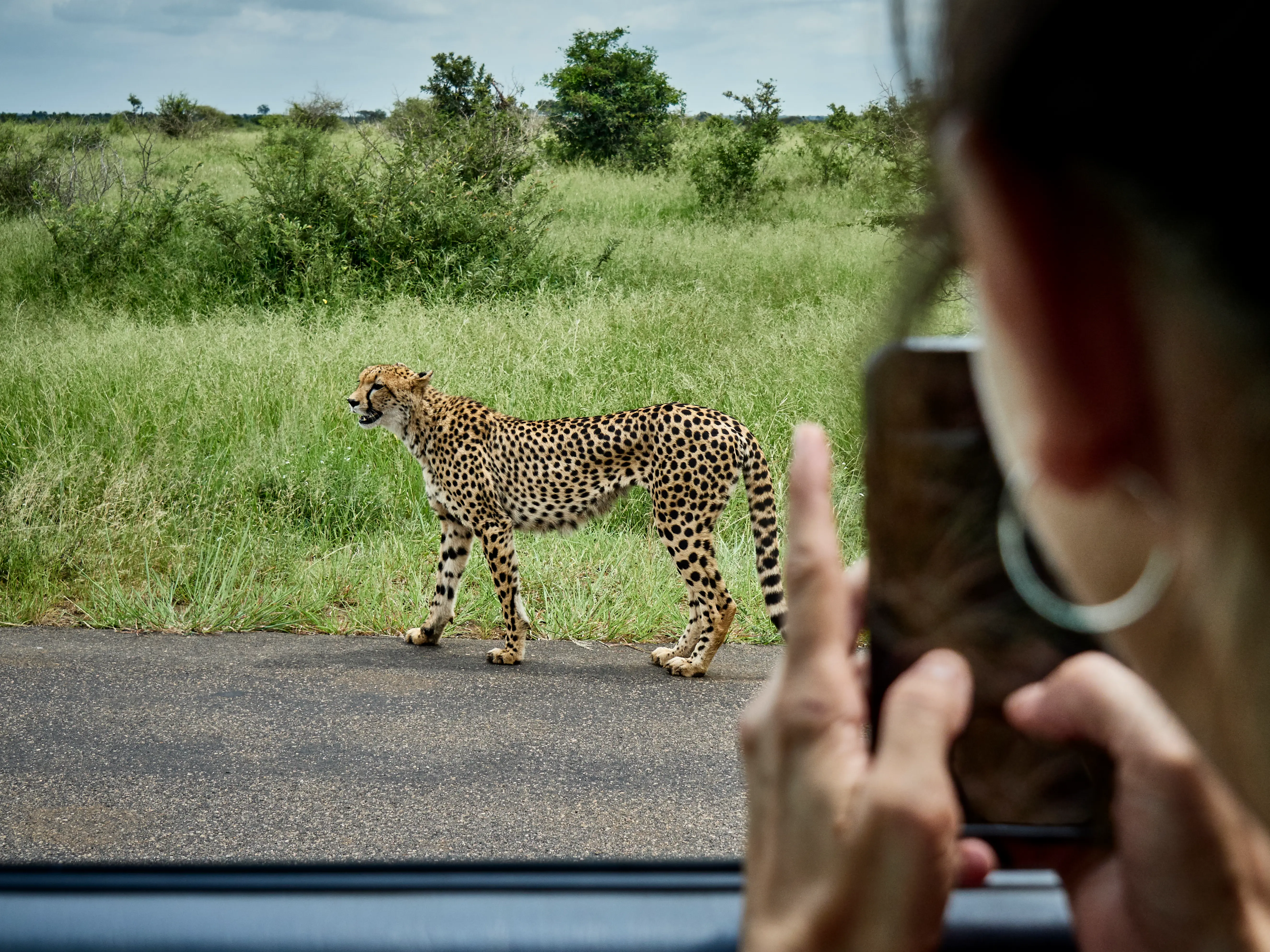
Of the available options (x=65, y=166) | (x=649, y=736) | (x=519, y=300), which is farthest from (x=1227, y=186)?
(x=65, y=166)

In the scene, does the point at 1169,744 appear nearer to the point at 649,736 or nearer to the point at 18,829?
the point at 18,829

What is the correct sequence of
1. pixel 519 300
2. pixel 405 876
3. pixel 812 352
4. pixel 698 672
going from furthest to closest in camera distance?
pixel 519 300
pixel 812 352
pixel 698 672
pixel 405 876

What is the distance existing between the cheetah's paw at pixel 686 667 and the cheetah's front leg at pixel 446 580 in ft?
2.22

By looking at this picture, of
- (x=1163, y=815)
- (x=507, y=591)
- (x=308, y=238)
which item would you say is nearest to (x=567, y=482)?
(x=507, y=591)

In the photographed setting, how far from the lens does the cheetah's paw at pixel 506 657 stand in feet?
10.4

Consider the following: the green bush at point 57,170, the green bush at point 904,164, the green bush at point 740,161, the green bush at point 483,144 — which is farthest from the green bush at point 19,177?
the green bush at point 904,164

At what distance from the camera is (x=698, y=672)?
3113 millimetres

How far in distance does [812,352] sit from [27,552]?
2802 mm

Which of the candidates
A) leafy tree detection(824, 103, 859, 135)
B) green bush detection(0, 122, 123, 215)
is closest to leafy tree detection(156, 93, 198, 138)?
green bush detection(0, 122, 123, 215)

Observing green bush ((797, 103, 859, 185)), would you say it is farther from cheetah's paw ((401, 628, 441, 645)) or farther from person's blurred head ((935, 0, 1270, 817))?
person's blurred head ((935, 0, 1270, 817))

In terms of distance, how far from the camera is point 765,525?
322 centimetres

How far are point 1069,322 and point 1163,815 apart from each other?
0.27 meters

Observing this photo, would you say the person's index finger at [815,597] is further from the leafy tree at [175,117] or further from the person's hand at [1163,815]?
the leafy tree at [175,117]

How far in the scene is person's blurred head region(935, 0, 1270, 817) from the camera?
236 mm
